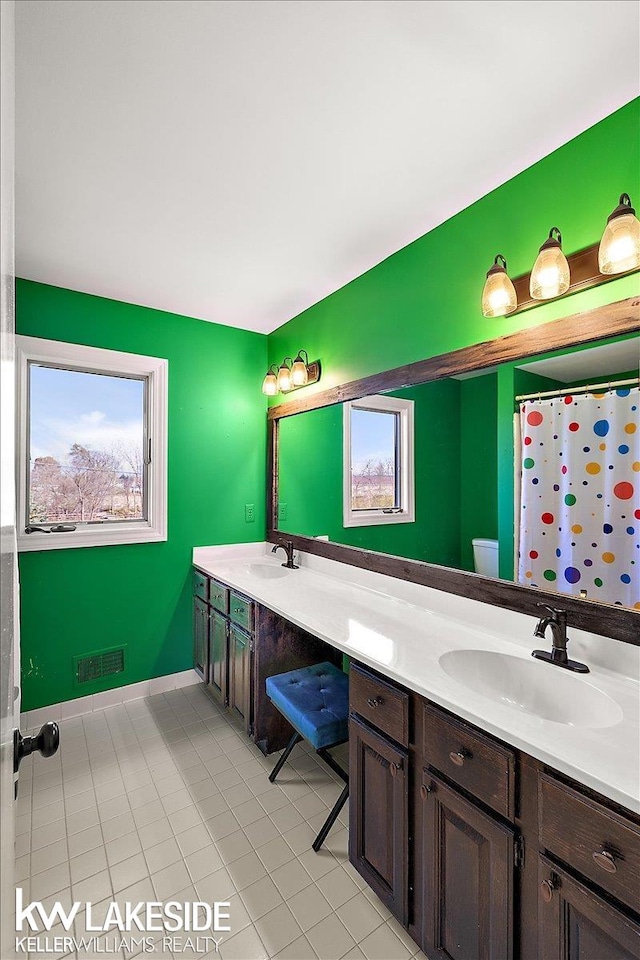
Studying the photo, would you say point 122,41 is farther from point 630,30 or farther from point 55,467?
point 55,467

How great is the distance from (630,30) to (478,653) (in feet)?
5.64

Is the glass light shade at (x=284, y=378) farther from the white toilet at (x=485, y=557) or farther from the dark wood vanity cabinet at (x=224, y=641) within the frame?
the white toilet at (x=485, y=557)

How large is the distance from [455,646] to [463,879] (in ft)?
1.97

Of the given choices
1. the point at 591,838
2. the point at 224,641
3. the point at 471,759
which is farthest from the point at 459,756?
the point at 224,641

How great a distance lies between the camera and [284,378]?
280 cm

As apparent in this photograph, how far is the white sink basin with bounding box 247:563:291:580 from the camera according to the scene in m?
2.73

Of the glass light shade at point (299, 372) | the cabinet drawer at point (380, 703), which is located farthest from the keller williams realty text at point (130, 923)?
the glass light shade at point (299, 372)

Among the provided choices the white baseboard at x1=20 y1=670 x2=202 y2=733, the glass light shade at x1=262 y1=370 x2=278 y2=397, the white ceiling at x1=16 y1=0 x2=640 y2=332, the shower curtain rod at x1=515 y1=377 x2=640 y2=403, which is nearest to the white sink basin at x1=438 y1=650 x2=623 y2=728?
the shower curtain rod at x1=515 y1=377 x2=640 y2=403

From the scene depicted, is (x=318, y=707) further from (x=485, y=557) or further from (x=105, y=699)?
(x=105, y=699)

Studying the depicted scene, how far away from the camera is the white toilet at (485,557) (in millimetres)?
1636

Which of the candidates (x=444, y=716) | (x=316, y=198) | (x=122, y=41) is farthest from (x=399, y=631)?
(x=122, y=41)

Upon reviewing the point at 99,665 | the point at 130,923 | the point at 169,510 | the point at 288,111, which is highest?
the point at 288,111

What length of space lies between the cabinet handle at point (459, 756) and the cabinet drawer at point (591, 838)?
7.4 inches

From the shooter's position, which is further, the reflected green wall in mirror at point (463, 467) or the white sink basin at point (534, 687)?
the reflected green wall in mirror at point (463, 467)
